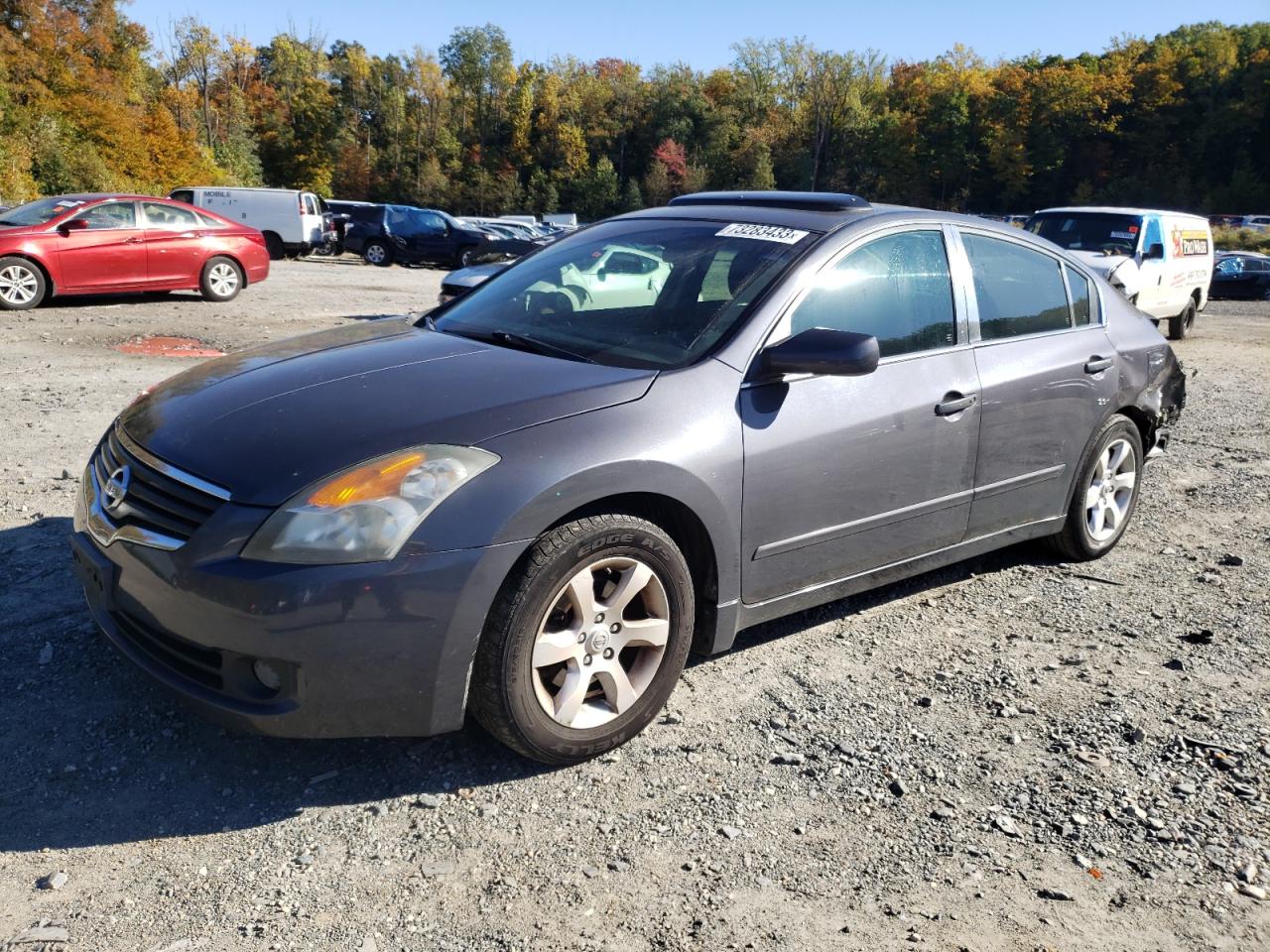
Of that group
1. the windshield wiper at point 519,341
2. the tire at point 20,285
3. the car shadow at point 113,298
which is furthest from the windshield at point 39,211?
the windshield wiper at point 519,341

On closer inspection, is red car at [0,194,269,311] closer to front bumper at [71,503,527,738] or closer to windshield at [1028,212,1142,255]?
windshield at [1028,212,1142,255]

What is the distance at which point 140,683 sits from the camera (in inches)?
136

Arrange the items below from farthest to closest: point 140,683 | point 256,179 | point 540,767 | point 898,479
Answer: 1. point 256,179
2. point 898,479
3. point 140,683
4. point 540,767

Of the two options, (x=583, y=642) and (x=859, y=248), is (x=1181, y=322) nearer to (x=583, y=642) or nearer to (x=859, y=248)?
(x=859, y=248)

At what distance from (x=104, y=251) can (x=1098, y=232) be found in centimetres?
1284

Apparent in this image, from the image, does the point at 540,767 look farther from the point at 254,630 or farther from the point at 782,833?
the point at 254,630

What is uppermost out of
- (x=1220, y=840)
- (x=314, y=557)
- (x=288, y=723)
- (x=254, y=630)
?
(x=314, y=557)

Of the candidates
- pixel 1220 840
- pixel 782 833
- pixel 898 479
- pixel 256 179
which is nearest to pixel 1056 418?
pixel 898 479

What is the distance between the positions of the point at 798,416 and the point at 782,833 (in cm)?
135

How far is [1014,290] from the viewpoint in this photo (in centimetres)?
446

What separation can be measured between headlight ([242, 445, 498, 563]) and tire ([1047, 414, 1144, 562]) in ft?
10.3

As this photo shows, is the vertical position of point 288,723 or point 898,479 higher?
point 898,479

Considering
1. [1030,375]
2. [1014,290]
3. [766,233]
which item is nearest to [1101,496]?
[1030,375]

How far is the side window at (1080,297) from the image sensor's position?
4789 mm
